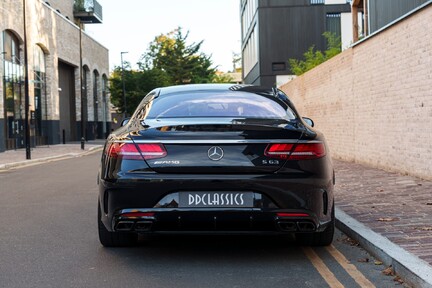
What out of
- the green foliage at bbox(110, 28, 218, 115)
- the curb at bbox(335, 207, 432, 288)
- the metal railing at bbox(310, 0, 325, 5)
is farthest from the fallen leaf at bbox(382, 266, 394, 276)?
the green foliage at bbox(110, 28, 218, 115)

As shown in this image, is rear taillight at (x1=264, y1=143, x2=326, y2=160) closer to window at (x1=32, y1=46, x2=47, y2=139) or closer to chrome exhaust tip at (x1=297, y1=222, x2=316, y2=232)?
chrome exhaust tip at (x1=297, y1=222, x2=316, y2=232)

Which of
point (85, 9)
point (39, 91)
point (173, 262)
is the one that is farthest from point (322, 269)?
point (85, 9)

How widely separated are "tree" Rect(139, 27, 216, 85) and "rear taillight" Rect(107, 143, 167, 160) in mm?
80519

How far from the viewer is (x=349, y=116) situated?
17250 millimetres

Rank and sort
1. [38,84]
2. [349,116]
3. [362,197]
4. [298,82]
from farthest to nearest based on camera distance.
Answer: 1. [38,84]
2. [298,82]
3. [349,116]
4. [362,197]

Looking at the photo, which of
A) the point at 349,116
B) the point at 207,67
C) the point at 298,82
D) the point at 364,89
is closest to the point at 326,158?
the point at 364,89

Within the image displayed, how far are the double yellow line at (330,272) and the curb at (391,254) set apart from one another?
272mm

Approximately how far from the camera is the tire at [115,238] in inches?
234

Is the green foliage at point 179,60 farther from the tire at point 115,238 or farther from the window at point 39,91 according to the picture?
the tire at point 115,238

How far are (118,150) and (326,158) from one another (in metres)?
1.83

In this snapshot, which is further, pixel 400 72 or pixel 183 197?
pixel 400 72

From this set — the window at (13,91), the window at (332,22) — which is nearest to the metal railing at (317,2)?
the window at (332,22)

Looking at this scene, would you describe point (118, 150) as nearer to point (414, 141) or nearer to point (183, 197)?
point (183, 197)

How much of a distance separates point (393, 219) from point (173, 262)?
2761mm
